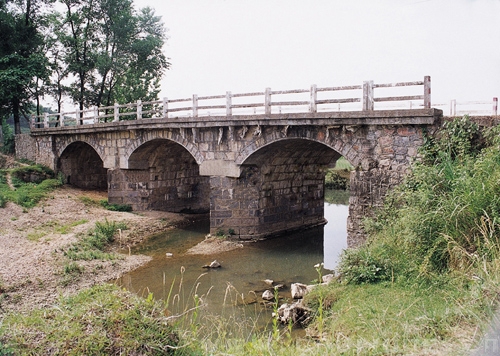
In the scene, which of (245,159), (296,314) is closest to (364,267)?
(296,314)

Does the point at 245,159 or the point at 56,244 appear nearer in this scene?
the point at 56,244

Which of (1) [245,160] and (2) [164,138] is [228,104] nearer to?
(1) [245,160]

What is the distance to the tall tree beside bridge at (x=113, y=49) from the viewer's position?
30.4 metres

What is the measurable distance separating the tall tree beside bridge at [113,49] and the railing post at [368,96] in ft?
70.3

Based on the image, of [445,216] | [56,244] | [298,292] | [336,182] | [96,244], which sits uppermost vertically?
[445,216]

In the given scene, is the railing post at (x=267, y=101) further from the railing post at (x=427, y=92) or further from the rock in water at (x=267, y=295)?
the rock in water at (x=267, y=295)

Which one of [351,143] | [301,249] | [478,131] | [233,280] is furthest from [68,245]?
[478,131]

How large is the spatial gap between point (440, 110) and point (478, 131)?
106 centimetres

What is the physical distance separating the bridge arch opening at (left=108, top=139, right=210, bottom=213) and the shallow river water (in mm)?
3311

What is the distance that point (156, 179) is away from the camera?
21750 mm

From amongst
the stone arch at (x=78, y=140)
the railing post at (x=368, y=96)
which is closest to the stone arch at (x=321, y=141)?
the railing post at (x=368, y=96)

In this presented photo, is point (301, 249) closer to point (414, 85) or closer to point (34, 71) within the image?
point (414, 85)

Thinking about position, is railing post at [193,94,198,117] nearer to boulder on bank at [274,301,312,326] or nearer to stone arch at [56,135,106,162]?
stone arch at [56,135,106,162]

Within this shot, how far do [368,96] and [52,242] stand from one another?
10186 millimetres
